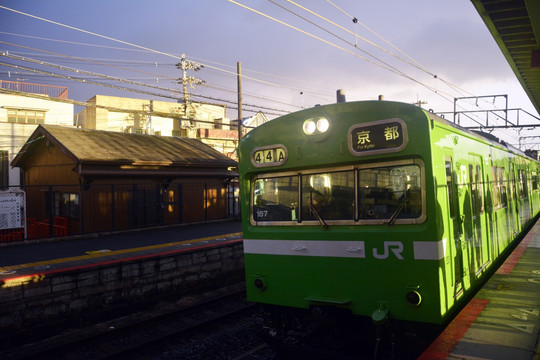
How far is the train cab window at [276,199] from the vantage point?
4918 millimetres

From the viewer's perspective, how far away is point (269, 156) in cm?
512

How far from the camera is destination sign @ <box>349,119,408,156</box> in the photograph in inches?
164

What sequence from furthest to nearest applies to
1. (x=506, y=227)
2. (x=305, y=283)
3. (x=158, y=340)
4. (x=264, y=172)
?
(x=506, y=227), (x=158, y=340), (x=264, y=172), (x=305, y=283)

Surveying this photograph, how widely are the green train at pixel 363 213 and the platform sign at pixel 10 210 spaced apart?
10.9 m

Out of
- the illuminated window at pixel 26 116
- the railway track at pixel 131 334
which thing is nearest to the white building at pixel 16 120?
the illuminated window at pixel 26 116

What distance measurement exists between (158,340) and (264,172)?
12.6 ft

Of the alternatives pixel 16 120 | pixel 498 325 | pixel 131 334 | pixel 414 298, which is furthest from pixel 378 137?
pixel 16 120

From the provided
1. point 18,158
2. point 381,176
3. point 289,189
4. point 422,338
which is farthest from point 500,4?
point 18,158

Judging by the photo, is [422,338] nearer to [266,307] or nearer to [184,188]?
[266,307]

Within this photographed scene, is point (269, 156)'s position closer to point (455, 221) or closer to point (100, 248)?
point (455, 221)

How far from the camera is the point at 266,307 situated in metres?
5.21

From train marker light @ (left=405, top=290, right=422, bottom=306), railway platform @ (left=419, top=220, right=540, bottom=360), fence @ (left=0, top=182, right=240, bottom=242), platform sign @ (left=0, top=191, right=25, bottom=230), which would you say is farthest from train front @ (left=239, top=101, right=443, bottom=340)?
platform sign @ (left=0, top=191, right=25, bottom=230)

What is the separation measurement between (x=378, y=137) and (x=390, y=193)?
59 cm

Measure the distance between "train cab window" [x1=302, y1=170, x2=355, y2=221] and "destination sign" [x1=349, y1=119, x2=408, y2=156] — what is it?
302 millimetres
